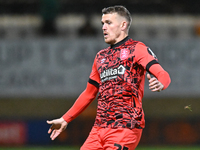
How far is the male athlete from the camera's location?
359cm

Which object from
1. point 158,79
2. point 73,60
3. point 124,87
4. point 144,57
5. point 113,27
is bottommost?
point 73,60

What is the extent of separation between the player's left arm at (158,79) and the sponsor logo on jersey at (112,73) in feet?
0.96

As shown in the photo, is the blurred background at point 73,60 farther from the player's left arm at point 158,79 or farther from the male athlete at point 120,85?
the player's left arm at point 158,79

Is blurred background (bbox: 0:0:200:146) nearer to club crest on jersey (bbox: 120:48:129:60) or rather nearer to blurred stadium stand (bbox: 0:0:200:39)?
blurred stadium stand (bbox: 0:0:200:39)

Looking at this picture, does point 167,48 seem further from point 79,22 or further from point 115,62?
point 115,62

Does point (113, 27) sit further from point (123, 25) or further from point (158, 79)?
point (158, 79)

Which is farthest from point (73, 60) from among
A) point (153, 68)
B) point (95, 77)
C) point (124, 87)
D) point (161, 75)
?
point (161, 75)

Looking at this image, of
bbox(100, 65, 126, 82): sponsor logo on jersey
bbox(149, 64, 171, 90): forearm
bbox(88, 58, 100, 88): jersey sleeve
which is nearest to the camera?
bbox(149, 64, 171, 90): forearm

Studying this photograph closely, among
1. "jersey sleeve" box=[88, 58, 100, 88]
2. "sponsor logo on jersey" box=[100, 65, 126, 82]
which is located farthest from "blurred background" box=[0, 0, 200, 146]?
"sponsor logo on jersey" box=[100, 65, 126, 82]

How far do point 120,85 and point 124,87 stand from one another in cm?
5

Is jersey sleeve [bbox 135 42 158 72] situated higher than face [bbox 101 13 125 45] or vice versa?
face [bbox 101 13 125 45]

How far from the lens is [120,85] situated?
3709 millimetres

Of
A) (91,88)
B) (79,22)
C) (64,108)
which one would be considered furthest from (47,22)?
(91,88)

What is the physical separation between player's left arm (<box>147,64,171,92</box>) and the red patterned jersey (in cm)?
7
